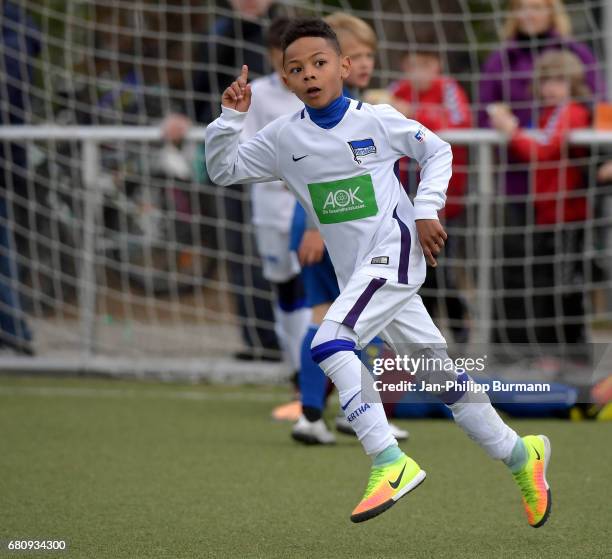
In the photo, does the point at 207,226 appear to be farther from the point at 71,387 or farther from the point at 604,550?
the point at 604,550

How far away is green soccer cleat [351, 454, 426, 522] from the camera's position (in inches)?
134

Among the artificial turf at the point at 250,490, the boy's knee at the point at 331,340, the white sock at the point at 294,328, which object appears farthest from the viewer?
the white sock at the point at 294,328

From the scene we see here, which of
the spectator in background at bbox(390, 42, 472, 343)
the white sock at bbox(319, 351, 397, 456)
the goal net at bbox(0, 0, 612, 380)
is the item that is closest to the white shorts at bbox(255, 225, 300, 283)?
the goal net at bbox(0, 0, 612, 380)

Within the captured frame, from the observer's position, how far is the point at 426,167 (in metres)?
3.82

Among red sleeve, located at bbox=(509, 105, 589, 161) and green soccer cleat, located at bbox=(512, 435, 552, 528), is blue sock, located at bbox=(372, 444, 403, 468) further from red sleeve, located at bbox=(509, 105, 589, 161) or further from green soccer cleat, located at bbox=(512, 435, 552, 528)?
red sleeve, located at bbox=(509, 105, 589, 161)

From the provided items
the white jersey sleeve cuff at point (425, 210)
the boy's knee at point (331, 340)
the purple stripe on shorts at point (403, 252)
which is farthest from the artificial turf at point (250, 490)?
the white jersey sleeve cuff at point (425, 210)

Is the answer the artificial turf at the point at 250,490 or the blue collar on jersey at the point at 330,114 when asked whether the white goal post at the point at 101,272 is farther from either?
the blue collar on jersey at the point at 330,114

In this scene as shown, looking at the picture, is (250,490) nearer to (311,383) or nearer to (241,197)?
(311,383)

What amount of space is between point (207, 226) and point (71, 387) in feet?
5.11

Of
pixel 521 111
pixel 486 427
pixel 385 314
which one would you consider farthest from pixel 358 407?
pixel 521 111

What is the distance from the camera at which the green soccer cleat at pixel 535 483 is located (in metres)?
3.60

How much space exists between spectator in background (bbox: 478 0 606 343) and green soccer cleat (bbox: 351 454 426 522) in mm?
4134

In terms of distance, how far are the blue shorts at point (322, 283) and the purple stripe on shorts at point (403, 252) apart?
1555 millimetres

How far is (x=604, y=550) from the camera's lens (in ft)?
11.1
